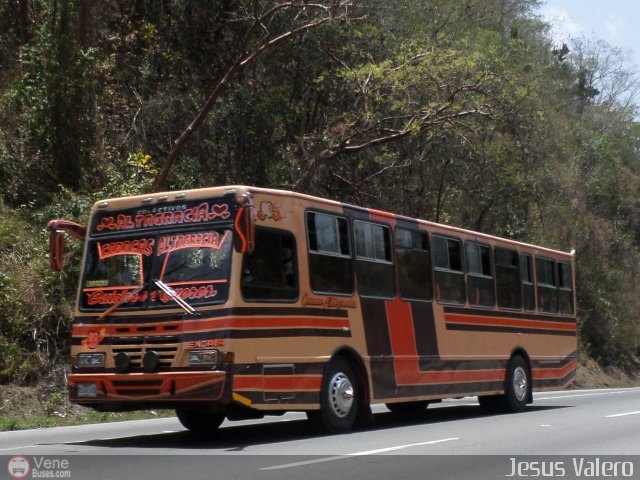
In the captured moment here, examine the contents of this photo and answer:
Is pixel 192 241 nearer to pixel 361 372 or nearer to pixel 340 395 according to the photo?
pixel 340 395

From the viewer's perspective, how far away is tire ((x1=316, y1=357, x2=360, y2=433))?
13.0 m

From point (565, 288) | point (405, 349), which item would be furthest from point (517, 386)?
point (405, 349)

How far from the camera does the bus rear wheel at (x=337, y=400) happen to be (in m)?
13.0

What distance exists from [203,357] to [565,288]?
10988mm

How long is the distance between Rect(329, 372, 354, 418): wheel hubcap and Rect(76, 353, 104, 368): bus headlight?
9.71 feet

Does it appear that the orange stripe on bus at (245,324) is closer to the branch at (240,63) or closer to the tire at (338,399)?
the tire at (338,399)

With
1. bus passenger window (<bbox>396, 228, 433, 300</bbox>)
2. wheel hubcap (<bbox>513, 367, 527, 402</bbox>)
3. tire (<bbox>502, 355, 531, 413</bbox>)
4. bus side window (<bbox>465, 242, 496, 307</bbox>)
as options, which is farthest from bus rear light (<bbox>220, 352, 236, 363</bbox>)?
wheel hubcap (<bbox>513, 367, 527, 402</bbox>)

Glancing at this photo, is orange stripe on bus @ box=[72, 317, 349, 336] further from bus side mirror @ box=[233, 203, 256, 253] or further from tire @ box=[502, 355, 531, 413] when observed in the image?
tire @ box=[502, 355, 531, 413]

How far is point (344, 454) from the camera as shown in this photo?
1104 cm

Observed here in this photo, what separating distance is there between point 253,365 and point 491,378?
6704mm

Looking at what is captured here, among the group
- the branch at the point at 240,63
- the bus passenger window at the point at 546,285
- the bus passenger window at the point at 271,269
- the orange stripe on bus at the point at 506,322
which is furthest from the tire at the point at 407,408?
the branch at the point at 240,63

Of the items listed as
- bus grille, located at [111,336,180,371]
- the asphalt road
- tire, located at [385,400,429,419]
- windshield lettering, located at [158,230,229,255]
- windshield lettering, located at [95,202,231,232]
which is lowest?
tire, located at [385,400,429,419]

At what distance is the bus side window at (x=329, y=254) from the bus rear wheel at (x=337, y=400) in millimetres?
1021

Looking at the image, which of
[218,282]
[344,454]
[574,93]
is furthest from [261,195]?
[574,93]
